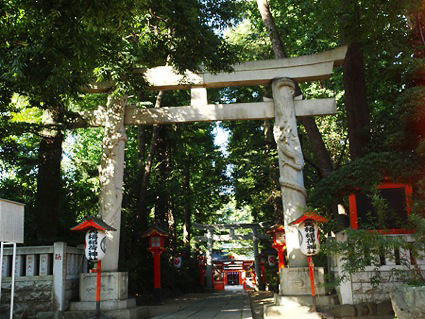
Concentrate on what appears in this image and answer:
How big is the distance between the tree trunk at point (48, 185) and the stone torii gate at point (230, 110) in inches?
32.3

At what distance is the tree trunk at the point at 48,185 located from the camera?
9.98 meters

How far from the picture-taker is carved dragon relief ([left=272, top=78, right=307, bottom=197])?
9.45m

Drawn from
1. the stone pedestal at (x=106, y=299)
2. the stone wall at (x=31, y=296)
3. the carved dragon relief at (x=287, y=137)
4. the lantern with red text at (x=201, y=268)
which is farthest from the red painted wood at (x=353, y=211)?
the lantern with red text at (x=201, y=268)

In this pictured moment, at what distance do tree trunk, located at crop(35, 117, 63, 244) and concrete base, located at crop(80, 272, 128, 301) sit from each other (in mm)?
1594

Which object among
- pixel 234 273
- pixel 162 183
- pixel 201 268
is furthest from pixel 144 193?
pixel 234 273

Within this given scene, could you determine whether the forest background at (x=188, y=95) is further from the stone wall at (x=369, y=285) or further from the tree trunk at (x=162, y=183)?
the stone wall at (x=369, y=285)

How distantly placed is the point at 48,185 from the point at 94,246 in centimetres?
260

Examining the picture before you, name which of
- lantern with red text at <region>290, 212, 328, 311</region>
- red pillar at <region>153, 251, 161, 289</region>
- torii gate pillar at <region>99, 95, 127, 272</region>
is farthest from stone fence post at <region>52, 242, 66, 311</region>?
lantern with red text at <region>290, 212, 328, 311</region>

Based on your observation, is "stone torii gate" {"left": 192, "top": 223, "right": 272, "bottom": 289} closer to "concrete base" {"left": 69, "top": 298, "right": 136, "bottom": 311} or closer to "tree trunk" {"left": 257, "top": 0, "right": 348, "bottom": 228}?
"tree trunk" {"left": 257, "top": 0, "right": 348, "bottom": 228}

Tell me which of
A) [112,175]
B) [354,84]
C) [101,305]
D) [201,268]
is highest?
[354,84]

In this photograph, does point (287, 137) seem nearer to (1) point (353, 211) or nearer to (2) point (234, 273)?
(1) point (353, 211)

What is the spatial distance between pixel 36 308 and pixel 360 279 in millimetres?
6645

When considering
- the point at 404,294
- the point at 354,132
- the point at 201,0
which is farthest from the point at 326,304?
the point at 201,0

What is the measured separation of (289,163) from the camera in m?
9.48
